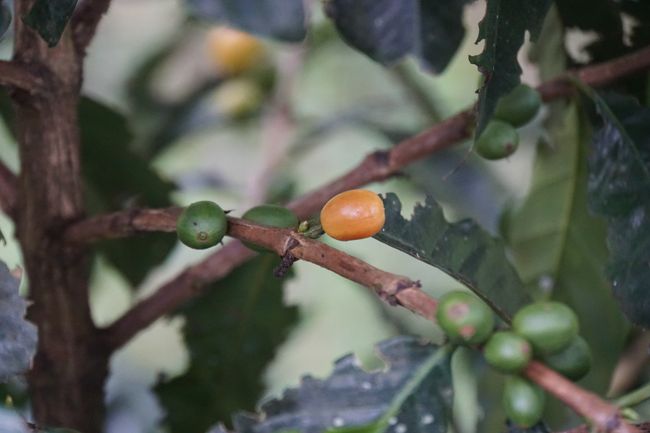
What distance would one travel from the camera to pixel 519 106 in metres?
0.60

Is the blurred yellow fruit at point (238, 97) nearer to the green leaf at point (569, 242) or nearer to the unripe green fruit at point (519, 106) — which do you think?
the green leaf at point (569, 242)

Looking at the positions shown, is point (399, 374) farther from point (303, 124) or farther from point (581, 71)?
point (303, 124)

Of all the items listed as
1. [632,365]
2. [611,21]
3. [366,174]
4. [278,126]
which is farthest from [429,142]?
[278,126]

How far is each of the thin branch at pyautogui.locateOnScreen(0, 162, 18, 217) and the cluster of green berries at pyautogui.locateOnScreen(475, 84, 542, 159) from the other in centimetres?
36

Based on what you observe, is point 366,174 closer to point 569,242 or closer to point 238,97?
point 569,242

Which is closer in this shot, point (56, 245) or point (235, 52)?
point (56, 245)

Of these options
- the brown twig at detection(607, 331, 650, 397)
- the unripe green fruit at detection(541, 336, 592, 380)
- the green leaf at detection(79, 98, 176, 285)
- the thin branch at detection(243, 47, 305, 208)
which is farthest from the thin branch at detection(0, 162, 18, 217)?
the brown twig at detection(607, 331, 650, 397)

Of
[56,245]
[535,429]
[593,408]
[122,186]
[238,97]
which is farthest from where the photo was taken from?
[238,97]

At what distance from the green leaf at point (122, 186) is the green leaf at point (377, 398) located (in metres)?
0.40

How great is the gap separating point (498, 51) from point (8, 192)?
15.7 inches

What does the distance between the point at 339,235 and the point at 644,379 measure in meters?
0.72

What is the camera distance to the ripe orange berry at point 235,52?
4.49 ft

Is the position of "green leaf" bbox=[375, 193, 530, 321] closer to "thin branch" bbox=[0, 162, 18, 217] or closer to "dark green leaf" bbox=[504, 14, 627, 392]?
"dark green leaf" bbox=[504, 14, 627, 392]

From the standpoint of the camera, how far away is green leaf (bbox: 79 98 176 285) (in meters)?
0.89
